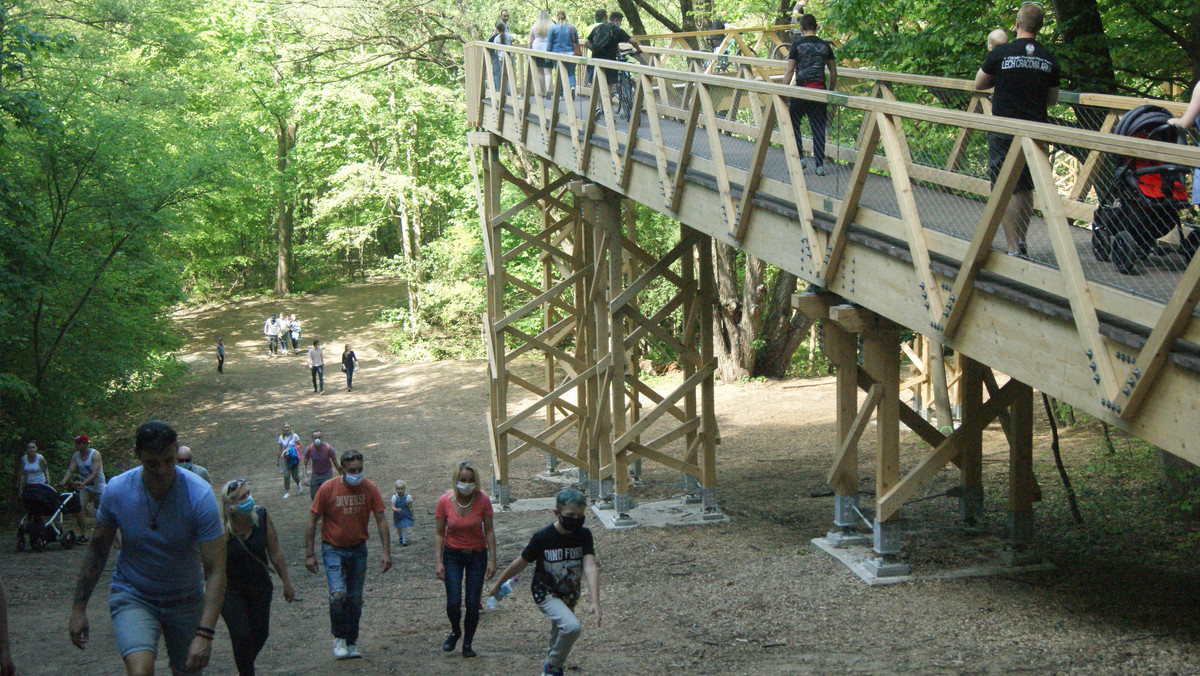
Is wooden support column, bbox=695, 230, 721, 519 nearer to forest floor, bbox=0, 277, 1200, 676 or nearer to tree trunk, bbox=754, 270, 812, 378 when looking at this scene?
forest floor, bbox=0, 277, 1200, 676

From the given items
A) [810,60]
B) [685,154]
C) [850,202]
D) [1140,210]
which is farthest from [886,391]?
[1140,210]

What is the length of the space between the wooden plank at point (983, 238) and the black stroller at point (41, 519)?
11.8 metres

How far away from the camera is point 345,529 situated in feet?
22.1

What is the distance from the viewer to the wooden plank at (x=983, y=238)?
15.4 ft

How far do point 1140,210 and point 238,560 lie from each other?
498cm

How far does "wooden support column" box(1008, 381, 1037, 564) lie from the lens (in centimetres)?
856

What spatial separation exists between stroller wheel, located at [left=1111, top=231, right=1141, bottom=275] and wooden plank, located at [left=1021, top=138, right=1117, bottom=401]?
511mm

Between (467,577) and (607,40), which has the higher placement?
(607,40)

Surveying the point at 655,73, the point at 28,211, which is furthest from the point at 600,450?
the point at 28,211

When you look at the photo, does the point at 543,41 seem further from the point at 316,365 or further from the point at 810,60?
the point at 316,365

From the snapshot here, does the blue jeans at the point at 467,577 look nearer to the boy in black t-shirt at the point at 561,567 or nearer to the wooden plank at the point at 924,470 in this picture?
the boy in black t-shirt at the point at 561,567

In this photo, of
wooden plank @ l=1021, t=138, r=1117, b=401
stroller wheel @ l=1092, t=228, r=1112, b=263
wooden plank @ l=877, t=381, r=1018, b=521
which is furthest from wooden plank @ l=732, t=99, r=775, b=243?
wooden plank @ l=1021, t=138, r=1117, b=401

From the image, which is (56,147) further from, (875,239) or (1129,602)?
(1129,602)

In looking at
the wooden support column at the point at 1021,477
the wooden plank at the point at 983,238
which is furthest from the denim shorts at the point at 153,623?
the wooden support column at the point at 1021,477
